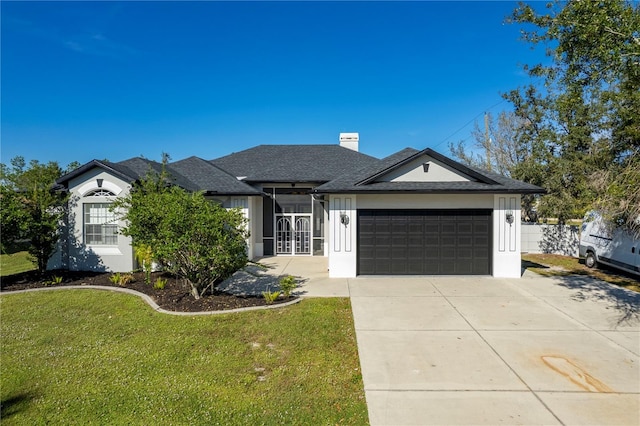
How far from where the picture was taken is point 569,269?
504 inches

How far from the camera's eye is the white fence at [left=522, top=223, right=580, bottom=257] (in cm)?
1653

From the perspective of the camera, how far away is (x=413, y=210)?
443 inches

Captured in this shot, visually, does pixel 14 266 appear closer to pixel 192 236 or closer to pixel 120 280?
pixel 120 280

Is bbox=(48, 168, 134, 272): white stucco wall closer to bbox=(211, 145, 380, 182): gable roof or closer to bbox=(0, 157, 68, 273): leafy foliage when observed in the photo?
bbox=(0, 157, 68, 273): leafy foliage

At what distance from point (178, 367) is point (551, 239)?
18815mm

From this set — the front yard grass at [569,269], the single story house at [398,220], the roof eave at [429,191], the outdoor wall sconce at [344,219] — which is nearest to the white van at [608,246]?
the front yard grass at [569,269]

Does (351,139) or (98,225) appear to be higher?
(351,139)

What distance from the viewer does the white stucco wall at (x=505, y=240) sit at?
10.9 m

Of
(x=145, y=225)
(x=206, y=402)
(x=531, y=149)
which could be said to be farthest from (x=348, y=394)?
(x=531, y=149)

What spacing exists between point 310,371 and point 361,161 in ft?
49.7

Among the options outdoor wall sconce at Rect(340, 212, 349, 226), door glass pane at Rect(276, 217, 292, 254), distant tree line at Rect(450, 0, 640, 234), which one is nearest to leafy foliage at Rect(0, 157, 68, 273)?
door glass pane at Rect(276, 217, 292, 254)

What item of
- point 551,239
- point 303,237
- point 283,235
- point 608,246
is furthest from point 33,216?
point 551,239

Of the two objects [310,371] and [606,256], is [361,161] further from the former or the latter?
[310,371]

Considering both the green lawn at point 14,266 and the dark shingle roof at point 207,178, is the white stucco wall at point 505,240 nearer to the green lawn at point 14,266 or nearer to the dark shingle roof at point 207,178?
the dark shingle roof at point 207,178
